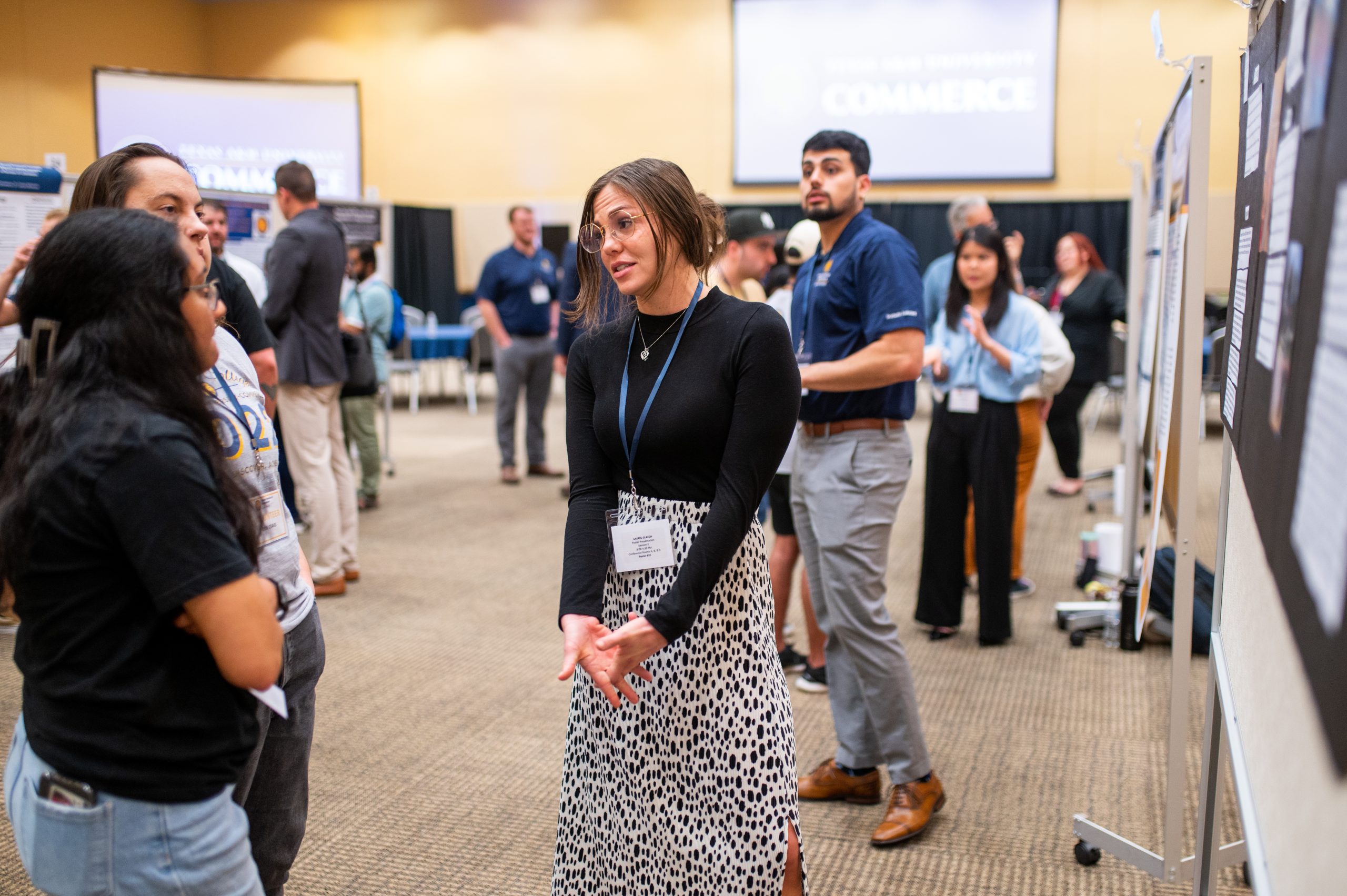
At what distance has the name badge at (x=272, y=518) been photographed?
1.36 m

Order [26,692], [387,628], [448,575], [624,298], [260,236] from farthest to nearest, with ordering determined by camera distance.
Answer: [260,236] → [448,575] → [387,628] → [624,298] → [26,692]

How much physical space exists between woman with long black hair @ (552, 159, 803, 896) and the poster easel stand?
839mm

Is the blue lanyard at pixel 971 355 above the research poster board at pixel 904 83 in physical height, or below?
below

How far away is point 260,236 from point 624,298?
159 inches

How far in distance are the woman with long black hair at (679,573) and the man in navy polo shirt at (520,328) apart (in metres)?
5.23

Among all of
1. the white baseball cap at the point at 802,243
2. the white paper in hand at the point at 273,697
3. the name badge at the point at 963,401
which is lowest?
the white paper in hand at the point at 273,697

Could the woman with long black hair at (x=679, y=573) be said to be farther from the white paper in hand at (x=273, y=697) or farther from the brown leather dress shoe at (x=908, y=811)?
the brown leather dress shoe at (x=908, y=811)

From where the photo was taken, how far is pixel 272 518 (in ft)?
4.59

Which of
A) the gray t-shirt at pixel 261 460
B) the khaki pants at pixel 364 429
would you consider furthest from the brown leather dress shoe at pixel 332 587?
the gray t-shirt at pixel 261 460

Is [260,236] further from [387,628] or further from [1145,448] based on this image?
[1145,448]

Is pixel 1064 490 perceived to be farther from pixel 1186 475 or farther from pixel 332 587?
pixel 1186 475

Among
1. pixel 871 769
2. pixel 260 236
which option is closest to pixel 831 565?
pixel 871 769

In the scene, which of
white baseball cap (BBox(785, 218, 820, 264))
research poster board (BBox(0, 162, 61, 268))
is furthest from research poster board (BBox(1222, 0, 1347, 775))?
research poster board (BBox(0, 162, 61, 268))

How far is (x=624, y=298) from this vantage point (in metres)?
1.68
